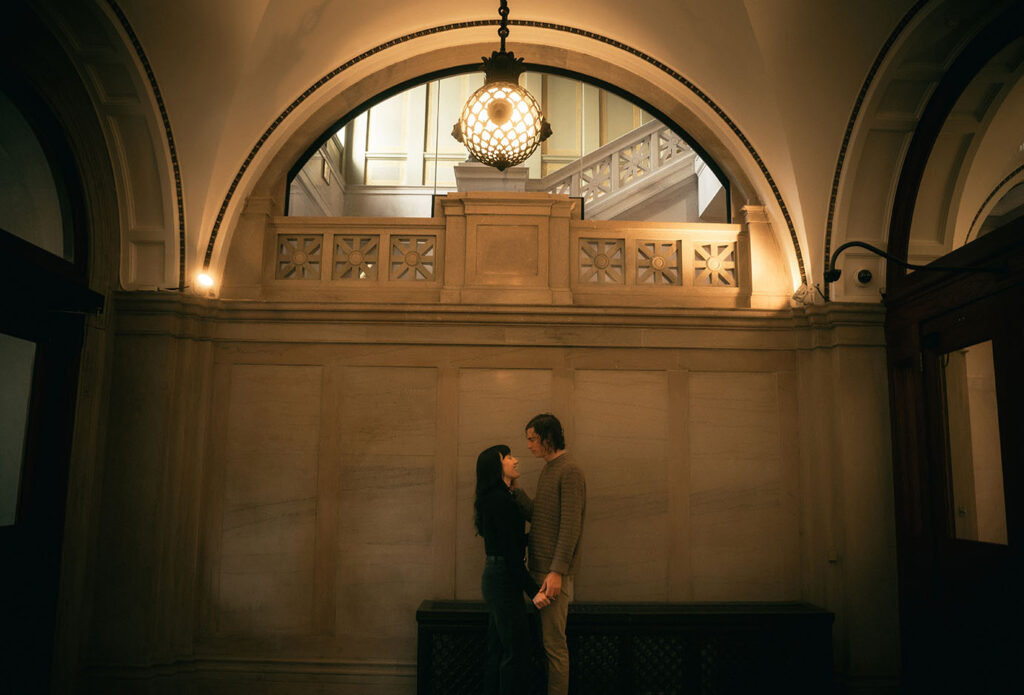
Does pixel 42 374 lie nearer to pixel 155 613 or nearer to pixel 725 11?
pixel 155 613

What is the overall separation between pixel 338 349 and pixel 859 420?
4.16 metres

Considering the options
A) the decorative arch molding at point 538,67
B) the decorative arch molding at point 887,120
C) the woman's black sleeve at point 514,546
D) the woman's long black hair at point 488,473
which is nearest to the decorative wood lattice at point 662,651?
the woman's black sleeve at point 514,546

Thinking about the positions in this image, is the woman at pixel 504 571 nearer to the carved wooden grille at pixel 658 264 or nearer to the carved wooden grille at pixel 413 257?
the carved wooden grille at pixel 413 257

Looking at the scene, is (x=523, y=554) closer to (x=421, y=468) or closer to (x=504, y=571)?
(x=504, y=571)

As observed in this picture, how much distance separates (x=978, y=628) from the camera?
4.68 m

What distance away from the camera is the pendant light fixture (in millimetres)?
4184

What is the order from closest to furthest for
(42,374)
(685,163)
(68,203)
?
(42,374), (68,203), (685,163)

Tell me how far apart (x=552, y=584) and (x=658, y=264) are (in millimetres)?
3079

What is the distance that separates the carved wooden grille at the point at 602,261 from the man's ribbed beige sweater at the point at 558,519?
2.20 m

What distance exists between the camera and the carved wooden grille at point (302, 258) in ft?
20.8

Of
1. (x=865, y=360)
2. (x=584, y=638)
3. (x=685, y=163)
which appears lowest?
(x=584, y=638)

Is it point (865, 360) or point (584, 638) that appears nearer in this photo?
point (584, 638)

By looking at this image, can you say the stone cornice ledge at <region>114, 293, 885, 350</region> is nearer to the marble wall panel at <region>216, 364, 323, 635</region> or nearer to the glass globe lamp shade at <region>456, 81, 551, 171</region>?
the marble wall panel at <region>216, 364, 323, 635</region>

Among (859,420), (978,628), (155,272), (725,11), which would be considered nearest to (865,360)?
(859,420)
